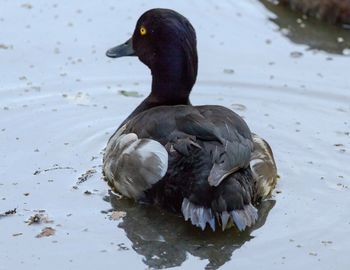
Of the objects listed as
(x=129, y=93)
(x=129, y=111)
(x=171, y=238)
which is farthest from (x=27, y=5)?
(x=171, y=238)

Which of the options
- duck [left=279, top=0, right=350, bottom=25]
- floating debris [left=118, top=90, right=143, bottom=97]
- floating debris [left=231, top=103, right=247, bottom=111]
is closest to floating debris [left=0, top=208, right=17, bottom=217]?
floating debris [left=118, top=90, right=143, bottom=97]

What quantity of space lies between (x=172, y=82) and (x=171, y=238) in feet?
4.50

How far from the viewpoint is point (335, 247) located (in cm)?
635

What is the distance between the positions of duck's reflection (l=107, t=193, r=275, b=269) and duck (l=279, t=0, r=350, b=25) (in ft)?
13.8

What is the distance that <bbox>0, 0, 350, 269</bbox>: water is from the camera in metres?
6.30

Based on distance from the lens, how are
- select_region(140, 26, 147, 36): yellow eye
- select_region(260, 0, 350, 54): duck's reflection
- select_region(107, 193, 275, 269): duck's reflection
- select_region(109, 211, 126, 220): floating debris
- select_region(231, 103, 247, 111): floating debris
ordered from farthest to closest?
select_region(260, 0, 350, 54): duck's reflection → select_region(231, 103, 247, 111): floating debris → select_region(140, 26, 147, 36): yellow eye → select_region(109, 211, 126, 220): floating debris → select_region(107, 193, 275, 269): duck's reflection

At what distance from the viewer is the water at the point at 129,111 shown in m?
6.30

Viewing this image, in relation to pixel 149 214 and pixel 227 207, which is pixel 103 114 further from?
pixel 227 207

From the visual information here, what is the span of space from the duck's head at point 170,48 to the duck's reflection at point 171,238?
1.01 m

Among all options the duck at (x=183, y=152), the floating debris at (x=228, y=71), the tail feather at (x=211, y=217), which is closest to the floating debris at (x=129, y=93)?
the floating debris at (x=228, y=71)

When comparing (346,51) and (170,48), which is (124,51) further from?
(346,51)

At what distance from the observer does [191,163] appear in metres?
6.44

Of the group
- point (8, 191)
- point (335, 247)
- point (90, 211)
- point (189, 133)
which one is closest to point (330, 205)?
point (335, 247)

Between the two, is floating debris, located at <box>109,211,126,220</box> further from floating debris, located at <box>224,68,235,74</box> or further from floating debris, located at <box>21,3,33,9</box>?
floating debris, located at <box>21,3,33,9</box>
